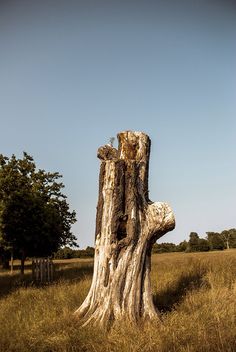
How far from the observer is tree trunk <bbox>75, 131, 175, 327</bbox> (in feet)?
22.9

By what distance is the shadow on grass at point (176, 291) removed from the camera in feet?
27.5

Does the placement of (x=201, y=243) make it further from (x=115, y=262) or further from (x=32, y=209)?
(x=115, y=262)

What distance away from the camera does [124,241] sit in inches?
283

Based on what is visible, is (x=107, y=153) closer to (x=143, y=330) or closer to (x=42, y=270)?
(x=143, y=330)

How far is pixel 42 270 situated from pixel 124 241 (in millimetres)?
15479

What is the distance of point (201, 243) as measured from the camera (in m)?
86.0

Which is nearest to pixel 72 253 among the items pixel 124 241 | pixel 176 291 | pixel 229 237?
pixel 229 237

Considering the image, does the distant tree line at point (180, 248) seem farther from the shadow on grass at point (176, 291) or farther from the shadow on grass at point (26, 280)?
the shadow on grass at point (176, 291)

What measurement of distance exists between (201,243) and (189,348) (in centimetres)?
8424

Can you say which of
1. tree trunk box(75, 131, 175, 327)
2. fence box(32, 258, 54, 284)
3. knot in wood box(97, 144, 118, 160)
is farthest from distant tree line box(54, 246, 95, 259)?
tree trunk box(75, 131, 175, 327)

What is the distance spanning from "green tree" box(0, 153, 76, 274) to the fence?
12.9ft

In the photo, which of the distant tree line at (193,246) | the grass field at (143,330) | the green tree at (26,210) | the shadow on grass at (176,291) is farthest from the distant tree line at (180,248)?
the grass field at (143,330)

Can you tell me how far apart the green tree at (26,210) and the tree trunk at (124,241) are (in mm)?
17209

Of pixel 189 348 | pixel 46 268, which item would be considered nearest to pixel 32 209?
pixel 46 268
